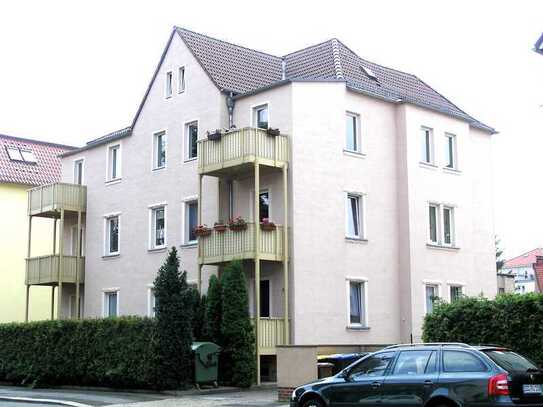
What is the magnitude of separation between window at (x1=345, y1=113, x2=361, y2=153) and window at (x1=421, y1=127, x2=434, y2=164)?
3079 millimetres

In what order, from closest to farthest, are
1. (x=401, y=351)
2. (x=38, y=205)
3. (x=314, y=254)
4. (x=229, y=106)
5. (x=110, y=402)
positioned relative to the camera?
(x=401, y=351)
(x=110, y=402)
(x=314, y=254)
(x=229, y=106)
(x=38, y=205)

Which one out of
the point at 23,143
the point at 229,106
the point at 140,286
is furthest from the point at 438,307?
the point at 23,143

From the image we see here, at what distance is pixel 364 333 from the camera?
29031 mm

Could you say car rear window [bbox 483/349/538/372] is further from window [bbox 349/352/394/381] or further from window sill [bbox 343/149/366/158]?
window sill [bbox 343/149/366/158]

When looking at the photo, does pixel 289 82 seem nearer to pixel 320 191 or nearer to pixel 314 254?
pixel 320 191

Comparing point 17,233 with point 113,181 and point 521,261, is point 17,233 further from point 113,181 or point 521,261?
point 521,261

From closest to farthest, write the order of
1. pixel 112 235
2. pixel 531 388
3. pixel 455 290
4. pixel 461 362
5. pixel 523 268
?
1. pixel 531 388
2. pixel 461 362
3. pixel 455 290
4. pixel 112 235
5. pixel 523 268

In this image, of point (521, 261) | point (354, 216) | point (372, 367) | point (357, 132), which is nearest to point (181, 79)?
point (357, 132)

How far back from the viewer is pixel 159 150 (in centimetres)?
3384

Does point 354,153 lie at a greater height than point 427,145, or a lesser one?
lesser

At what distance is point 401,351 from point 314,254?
12.9 m

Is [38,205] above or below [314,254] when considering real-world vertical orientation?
above

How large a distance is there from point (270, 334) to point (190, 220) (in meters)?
6.75

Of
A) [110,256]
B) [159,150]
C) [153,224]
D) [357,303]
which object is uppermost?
[159,150]
